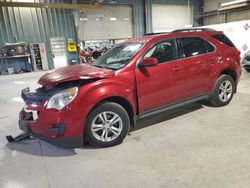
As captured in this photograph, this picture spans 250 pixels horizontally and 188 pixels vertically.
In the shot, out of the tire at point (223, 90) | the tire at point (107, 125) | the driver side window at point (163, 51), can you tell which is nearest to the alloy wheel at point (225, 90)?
the tire at point (223, 90)

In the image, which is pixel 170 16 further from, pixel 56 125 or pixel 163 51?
pixel 56 125

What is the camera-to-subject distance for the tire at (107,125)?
2.58 meters

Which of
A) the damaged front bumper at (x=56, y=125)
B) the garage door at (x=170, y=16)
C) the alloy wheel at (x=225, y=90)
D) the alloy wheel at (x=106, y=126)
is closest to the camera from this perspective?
the damaged front bumper at (x=56, y=125)

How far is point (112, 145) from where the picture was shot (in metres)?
2.74

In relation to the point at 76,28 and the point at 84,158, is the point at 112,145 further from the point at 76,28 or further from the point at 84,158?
the point at 76,28

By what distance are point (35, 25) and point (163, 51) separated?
9.64 m

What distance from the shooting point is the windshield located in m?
2.98

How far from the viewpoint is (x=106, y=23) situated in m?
12.7

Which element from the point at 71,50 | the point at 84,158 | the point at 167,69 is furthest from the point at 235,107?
the point at 71,50

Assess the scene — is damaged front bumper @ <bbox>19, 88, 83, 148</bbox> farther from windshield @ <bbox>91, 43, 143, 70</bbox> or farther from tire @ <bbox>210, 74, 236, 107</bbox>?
A: tire @ <bbox>210, 74, 236, 107</bbox>

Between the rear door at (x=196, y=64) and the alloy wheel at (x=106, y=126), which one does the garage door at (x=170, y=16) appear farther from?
the alloy wheel at (x=106, y=126)

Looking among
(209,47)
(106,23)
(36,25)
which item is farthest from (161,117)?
(106,23)

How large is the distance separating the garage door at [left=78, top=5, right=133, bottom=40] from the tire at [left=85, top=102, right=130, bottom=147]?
33.7 feet

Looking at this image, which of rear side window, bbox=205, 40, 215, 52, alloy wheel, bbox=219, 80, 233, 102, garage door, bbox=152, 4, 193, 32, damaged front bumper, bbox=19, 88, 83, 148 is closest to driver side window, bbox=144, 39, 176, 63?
rear side window, bbox=205, 40, 215, 52
